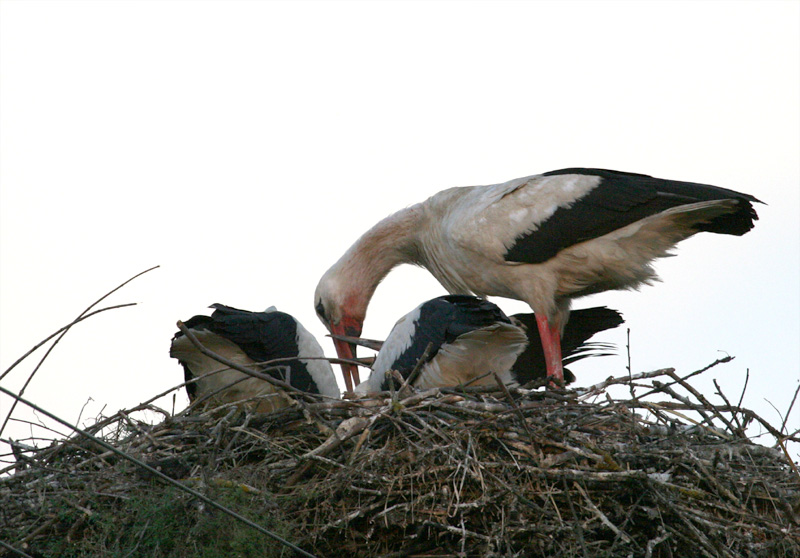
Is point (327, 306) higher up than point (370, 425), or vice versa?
point (327, 306)

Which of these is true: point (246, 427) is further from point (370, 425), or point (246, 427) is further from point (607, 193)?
point (607, 193)

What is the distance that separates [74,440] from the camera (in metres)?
4.14

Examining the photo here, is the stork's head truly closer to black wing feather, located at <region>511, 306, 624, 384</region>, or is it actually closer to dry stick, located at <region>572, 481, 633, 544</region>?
black wing feather, located at <region>511, 306, 624, 384</region>

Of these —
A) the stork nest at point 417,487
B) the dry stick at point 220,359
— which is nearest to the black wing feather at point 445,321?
the stork nest at point 417,487

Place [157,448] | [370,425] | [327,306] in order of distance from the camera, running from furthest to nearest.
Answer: [327,306] < [157,448] < [370,425]

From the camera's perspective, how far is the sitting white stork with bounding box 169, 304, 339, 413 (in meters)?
4.78

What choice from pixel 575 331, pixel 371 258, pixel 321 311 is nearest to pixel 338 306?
pixel 321 311

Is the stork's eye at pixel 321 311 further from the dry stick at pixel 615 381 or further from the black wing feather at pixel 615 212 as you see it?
the dry stick at pixel 615 381

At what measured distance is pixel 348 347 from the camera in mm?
6562

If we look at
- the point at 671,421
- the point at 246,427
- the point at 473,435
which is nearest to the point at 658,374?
the point at 671,421

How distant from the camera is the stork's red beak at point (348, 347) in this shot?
20.3ft

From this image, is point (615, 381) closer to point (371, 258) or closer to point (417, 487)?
point (417, 487)

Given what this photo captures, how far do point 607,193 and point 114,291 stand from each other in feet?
9.56

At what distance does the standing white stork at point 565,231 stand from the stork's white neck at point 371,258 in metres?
0.44
